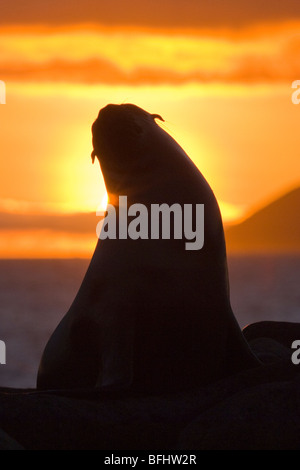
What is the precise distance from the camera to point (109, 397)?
A: 306 inches

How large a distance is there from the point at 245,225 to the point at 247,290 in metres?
112

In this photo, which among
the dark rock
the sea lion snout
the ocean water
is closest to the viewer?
the dark rock

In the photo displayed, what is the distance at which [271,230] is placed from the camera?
188625 millimetres

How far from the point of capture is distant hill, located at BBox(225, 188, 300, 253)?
18088cm

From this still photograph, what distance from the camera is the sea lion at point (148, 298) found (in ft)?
27.6

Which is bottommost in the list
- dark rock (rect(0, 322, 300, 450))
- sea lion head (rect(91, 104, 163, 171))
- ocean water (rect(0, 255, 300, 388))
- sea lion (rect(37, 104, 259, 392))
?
dark rock (rect(0, 322, 300, 450))

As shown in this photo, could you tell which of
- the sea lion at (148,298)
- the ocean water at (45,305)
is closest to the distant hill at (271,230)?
the ocean water at (45,305)

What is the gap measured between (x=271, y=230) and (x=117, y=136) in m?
181

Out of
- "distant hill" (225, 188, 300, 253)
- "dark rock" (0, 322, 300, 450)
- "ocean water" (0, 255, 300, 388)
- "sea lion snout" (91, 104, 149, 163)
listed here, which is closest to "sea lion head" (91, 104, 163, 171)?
"sea lion snout" (91, 104, 149, 163)

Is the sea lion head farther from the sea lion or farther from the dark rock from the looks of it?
the dark rock

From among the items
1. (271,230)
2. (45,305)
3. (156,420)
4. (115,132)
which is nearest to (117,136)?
(115,132)

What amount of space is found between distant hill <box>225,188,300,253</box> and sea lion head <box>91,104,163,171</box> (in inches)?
6645
